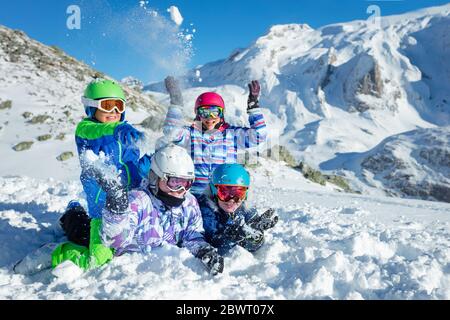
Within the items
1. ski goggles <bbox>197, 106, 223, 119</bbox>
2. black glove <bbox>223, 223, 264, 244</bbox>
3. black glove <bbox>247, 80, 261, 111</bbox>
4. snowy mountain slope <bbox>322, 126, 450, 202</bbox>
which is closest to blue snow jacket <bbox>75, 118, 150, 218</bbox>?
ski goggles <bbox>197, 106, 223, 119</bbox>

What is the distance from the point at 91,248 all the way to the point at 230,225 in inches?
57.8

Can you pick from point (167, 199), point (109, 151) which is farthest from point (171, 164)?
point (109, 151)

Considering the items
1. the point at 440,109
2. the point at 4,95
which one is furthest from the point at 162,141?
the point at 440,109

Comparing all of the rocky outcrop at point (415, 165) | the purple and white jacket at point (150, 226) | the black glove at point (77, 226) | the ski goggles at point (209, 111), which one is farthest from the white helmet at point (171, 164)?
the rocky outcrop at point (415, 165)

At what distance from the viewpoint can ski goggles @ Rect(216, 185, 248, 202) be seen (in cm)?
444

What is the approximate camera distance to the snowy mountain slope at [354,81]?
291 feet

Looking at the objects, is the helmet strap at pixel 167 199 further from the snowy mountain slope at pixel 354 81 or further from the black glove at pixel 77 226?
the snowy mountain slope at pixel 354 81

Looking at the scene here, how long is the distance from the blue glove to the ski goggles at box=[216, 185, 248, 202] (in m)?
1.05

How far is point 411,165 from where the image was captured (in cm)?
5169

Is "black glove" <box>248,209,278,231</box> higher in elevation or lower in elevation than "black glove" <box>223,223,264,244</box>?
higher

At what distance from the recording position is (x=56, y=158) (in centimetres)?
1447

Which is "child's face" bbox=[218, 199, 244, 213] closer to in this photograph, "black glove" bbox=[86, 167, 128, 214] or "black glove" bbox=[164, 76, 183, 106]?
"black glove" bbox=[86, 167, 128, 214]
